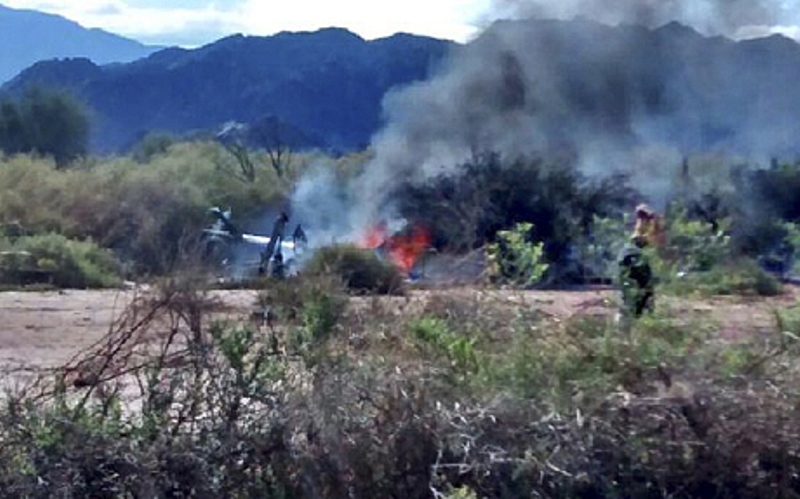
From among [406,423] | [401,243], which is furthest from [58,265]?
[406,423]

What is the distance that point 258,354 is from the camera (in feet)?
22.0

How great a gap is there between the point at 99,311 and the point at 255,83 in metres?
67.5

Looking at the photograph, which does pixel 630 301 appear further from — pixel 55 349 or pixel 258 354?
pixel 55 349

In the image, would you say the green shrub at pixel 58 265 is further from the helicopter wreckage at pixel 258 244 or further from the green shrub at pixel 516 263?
the green shrub at pixel 516 263

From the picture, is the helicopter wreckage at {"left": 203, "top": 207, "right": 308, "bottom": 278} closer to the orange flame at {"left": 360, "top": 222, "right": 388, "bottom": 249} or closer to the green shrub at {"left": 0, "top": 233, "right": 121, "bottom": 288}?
the orange flame at {"left": 360, "top": 222, "right": 388, "bottom": 249}

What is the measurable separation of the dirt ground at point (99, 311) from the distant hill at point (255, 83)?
4965 cm

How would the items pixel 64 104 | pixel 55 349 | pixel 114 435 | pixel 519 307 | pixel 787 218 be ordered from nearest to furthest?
pixel 114 435
pixel 519 307
pixel 55 349
pixel 787 218
pixel 64 104

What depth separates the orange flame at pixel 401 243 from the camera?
996 inches

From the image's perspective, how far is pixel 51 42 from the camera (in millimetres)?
138625

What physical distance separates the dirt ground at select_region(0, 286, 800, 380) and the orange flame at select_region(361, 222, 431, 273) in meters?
4.63

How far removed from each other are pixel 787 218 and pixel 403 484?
29.1m

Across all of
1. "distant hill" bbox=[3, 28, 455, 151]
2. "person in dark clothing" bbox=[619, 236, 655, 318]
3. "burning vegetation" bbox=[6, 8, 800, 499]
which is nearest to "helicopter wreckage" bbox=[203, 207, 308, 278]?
"person in dark clothing" bbox=[619, 236, 655, 318]

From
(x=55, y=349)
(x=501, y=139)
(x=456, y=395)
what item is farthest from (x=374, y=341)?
(x=501, y=139)

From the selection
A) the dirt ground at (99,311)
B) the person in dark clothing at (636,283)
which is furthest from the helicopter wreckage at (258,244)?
the person in dark clothing at (636,283)
